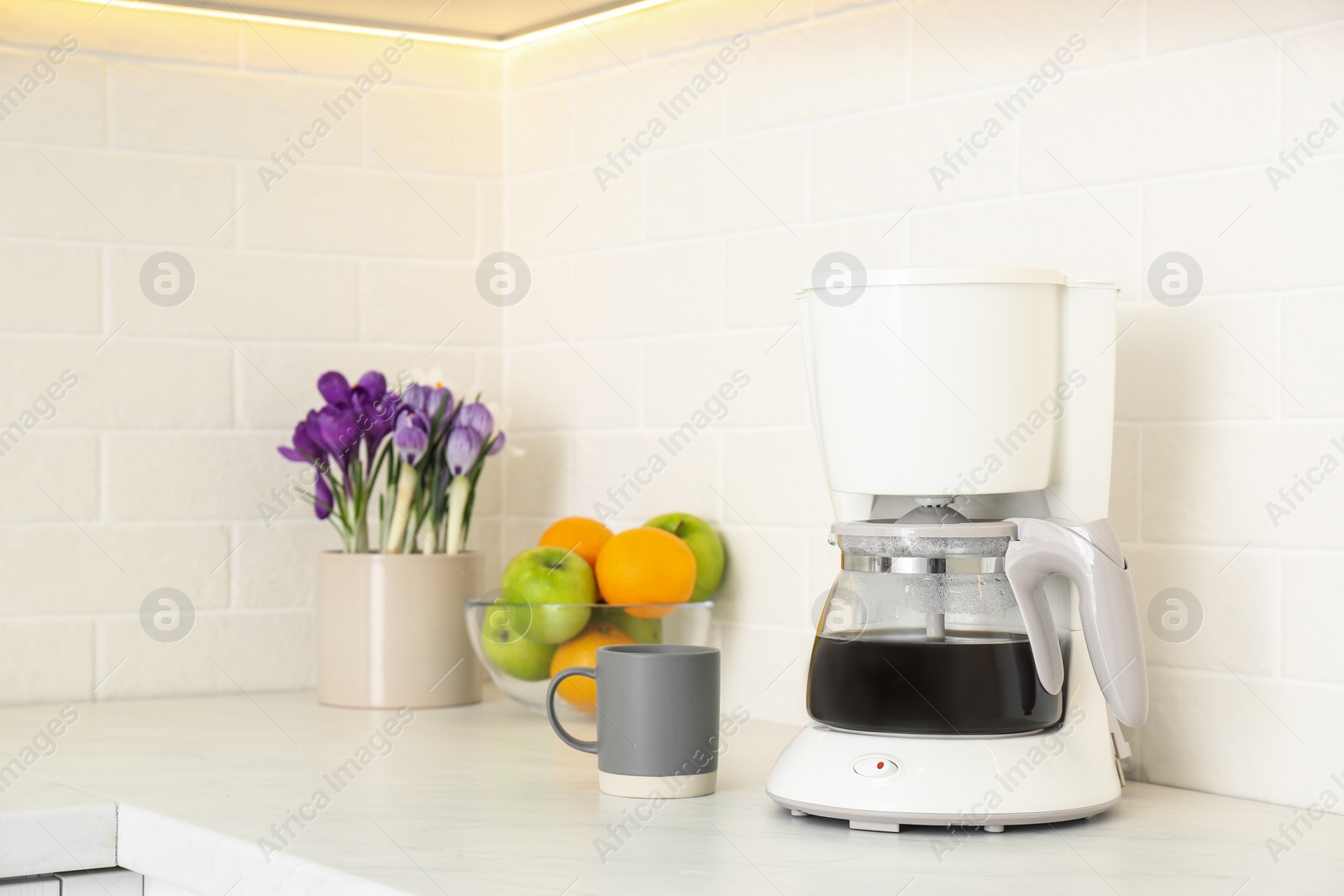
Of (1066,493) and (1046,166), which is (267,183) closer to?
(1046,166)

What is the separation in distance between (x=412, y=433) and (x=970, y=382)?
64 centimetres

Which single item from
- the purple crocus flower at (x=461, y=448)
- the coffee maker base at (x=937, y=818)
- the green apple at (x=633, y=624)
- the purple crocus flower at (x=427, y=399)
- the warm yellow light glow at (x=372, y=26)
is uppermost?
the warm yellow light glow at (x=372, y=26)

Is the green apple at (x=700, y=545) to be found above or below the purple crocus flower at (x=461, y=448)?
below

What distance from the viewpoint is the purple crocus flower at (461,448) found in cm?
140

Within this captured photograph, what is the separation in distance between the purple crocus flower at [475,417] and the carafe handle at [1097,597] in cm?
65

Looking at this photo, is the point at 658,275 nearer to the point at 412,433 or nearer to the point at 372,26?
the point at 412,433

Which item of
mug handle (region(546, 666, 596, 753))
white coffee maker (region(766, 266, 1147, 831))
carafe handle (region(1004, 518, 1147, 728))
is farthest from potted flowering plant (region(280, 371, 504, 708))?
carafe handle (region(1004, 518, 1147, 728))

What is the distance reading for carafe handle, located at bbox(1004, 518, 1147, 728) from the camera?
89 cm

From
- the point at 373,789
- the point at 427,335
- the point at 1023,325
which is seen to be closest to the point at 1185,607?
the point at 1023,325

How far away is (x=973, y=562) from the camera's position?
3.07 ft

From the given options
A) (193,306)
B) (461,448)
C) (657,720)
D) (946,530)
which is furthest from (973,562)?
(193,306)

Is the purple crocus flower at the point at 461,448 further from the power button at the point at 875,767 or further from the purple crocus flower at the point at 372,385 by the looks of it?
the power button at the point at 875,767

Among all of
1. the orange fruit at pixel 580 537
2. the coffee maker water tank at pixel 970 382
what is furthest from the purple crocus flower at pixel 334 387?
the coffee maker water tank at pixel 970 382

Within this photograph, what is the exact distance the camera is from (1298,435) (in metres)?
1.00
